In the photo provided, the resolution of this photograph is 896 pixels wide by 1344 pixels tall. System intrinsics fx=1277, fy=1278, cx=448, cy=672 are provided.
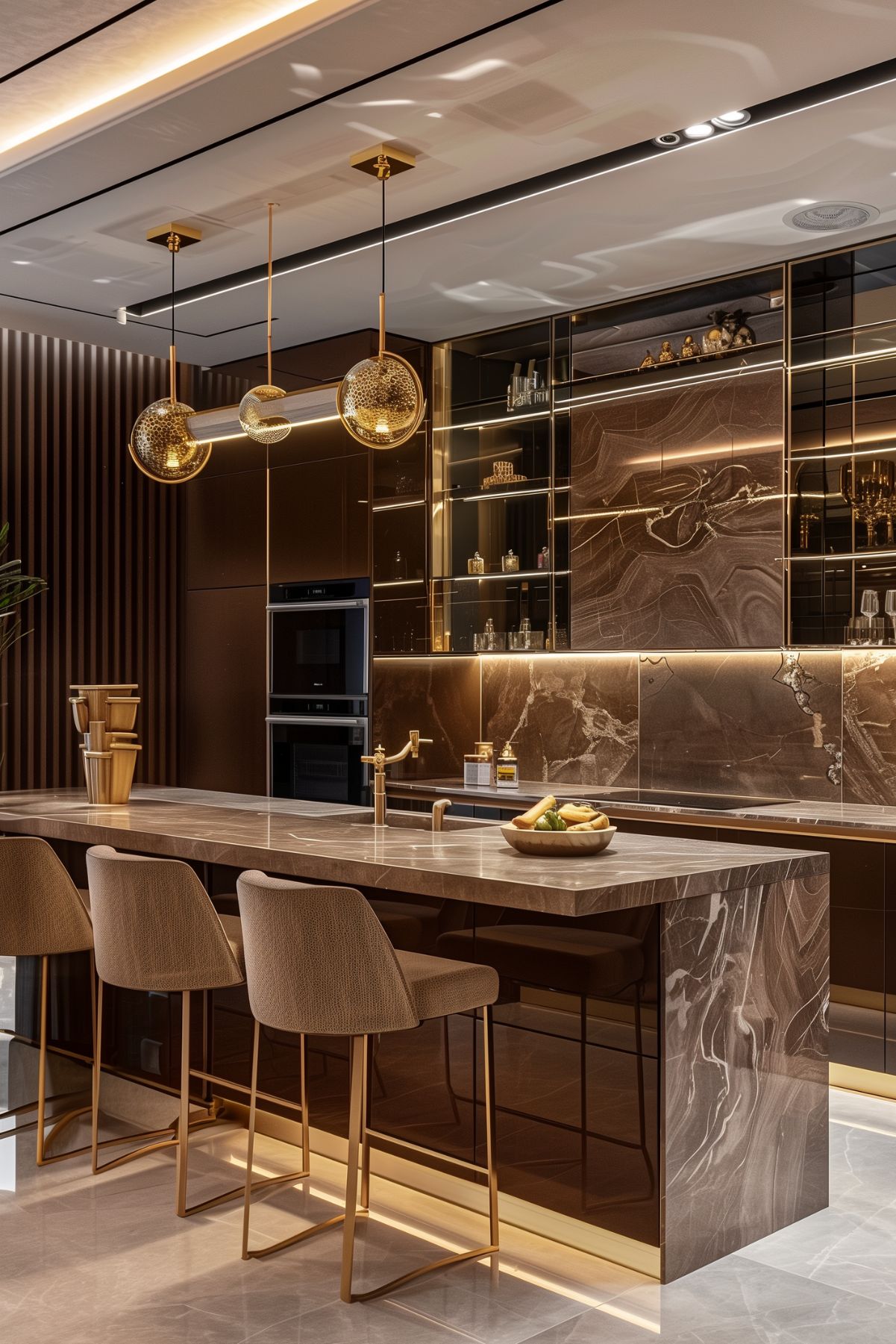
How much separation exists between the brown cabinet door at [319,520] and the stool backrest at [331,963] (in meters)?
3.20

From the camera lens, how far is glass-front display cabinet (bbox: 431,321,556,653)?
5688mm

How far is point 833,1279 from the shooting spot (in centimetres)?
281

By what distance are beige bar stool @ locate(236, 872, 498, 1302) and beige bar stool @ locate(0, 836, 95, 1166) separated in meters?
1.00

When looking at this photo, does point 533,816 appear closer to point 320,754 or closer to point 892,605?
point 892,605

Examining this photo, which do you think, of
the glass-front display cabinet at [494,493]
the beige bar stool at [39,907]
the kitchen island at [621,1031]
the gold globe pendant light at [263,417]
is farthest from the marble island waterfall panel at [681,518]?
the beige bar stool at [39,907]

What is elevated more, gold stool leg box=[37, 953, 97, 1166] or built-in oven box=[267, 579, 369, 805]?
built-in oven box=[267, 579, 369, 805]

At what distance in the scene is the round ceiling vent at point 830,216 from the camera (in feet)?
13.8

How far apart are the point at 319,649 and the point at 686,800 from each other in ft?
6.17

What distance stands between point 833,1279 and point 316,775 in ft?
11.7

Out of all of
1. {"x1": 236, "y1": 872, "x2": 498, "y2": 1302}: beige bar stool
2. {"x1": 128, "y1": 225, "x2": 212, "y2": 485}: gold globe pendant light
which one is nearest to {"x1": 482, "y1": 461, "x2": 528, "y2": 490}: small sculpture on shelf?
{"x1": 128, "y1": 225, "x2": 212, "y2": 485}: gold globe pendant light

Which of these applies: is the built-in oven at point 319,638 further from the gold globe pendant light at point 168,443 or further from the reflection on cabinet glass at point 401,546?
the gold globe pendant light at point 168,443

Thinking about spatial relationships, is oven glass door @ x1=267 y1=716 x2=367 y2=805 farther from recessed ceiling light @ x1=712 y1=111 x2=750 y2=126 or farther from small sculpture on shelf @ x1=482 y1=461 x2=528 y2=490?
recessed ceiling light @ x1=712 y1=111 x2=750 y2=126

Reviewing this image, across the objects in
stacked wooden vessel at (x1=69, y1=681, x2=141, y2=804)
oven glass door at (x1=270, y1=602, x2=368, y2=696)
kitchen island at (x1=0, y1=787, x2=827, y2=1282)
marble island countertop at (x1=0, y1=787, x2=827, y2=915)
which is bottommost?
kitchen island at (x1=0, y1=787, x2=827, y2=1282)

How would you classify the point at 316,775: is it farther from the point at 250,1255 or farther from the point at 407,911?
the point at 250,1255
